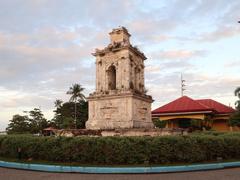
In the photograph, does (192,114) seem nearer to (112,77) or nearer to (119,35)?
(112,77)

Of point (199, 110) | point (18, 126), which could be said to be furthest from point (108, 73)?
point (18, 126)

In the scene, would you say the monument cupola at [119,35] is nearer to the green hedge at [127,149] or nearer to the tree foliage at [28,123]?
the green hedge at [127,149]

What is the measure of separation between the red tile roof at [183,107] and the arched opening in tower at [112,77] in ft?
38.0

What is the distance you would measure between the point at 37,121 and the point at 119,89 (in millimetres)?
44605

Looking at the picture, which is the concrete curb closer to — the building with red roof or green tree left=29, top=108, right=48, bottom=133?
the building with red roof

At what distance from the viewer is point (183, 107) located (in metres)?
27.2

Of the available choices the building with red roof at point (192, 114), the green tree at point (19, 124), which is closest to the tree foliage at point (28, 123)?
the green tree at point (19, 124)

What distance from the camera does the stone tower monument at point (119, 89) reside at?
50.0 ft

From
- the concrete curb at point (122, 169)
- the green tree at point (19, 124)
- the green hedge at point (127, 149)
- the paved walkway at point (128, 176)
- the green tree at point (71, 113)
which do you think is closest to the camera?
the paved walkway at point (128, 176)

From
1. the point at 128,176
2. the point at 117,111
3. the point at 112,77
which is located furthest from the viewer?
the point at 112,77

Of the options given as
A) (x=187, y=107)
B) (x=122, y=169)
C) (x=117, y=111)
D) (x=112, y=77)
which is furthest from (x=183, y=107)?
(x=122, y=169)

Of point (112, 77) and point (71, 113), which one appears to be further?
point (71, 113)

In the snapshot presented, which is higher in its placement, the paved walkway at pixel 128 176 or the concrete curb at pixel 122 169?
the concrete curb at pixel 122 169

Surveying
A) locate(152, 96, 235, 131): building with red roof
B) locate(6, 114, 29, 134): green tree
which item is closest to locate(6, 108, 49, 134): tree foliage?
locate(6, 114, 29, 134): green tree
